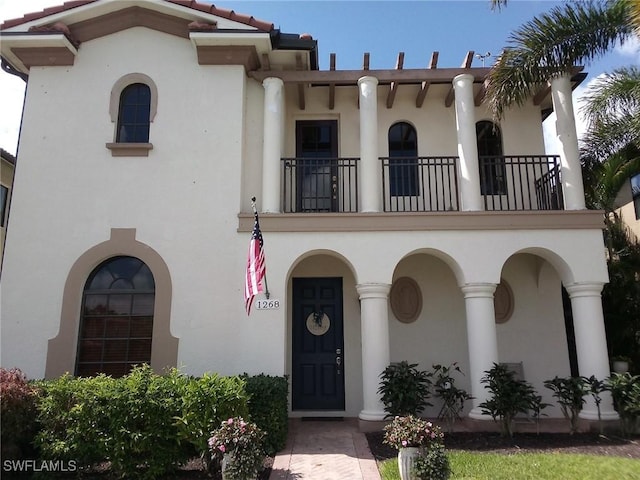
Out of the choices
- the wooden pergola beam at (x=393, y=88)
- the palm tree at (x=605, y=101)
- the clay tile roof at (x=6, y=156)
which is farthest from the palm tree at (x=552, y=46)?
the clay tile roof at (x=6, y=156)

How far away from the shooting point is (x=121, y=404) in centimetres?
638

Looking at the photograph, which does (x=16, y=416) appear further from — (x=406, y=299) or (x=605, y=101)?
(x=605, y=101)

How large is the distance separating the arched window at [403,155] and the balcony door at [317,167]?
4.23ft

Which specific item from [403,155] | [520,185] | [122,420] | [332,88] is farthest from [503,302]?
[122,420]

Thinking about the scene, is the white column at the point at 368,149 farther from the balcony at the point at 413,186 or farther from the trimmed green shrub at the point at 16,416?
the trimmed green shrub at the point at 16,416

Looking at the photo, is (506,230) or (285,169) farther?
(285,169)

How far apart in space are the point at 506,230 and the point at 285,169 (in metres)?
4.47

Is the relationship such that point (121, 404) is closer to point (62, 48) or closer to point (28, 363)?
point (28, 363)

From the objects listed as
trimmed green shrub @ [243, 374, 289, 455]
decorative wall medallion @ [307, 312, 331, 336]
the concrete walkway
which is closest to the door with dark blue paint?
decorative wall medallion @ [307, 312, 331, 336]

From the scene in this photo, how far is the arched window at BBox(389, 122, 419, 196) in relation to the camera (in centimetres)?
1089

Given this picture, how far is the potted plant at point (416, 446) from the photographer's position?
5.77 metres

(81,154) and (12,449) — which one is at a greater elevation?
(81,154)

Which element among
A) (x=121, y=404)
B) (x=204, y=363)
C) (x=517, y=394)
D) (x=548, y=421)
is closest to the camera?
(x=121, y=404)

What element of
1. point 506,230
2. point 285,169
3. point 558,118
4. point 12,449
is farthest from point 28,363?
point 558,118
